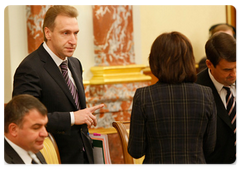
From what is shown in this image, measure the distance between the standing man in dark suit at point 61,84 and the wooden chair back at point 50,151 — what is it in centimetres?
6

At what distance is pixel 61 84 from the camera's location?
2.30m

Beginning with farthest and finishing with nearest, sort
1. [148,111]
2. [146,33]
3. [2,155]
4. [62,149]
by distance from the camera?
1. [146,33]
2. [62,149]
3. [2,155]
4. [148,111]

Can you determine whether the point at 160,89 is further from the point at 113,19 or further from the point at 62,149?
the point at 113,19

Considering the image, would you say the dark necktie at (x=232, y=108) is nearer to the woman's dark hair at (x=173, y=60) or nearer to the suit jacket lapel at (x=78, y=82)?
the woman's dark hair at (x=173, y=60)

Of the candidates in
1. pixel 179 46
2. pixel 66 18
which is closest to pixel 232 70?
pixel 179 46

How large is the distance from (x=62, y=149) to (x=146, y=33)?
8.14ft

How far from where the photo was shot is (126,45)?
346cm

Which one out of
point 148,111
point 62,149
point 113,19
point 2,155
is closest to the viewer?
point 148,111

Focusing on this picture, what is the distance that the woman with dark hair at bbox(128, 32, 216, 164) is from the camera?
191 centimetres

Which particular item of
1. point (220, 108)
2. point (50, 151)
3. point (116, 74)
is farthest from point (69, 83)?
point (116, 74)

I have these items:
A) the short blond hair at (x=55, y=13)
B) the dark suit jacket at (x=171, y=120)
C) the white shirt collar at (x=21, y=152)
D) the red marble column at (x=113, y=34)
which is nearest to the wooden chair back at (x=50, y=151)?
the white shirt collar at (x=21, y=152)

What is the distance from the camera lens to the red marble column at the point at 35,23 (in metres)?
3.10

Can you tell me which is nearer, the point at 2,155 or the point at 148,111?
the point at 148,111

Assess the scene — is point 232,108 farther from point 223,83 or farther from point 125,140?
point 125,140
